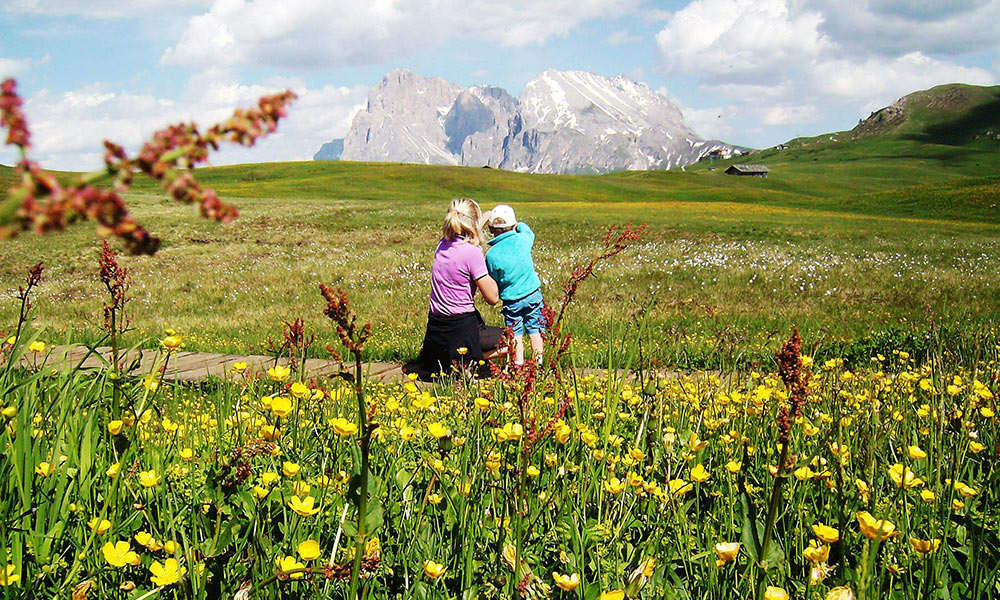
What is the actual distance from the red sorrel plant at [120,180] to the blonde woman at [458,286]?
7.54m

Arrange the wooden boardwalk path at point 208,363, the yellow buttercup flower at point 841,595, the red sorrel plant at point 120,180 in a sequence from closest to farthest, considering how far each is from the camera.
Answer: the red sorrel plant at point 120,180 < the yellow buttercup flower at point 841,595 < the wooden boardwalk path at point 208,363

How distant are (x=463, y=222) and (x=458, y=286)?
29.7 inches

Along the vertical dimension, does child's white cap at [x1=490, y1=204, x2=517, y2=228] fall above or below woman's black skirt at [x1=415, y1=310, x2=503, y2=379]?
above

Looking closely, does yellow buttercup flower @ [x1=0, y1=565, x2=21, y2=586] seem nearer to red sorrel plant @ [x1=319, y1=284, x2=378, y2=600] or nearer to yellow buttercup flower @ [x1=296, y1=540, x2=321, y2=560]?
yellow buttercup flower @ [x1=296, y1=540, x2=321, y2=560]

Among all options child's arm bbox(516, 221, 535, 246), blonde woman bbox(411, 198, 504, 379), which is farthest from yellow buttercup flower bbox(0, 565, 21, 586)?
child's arm bbox(516, 221, 535, 246)

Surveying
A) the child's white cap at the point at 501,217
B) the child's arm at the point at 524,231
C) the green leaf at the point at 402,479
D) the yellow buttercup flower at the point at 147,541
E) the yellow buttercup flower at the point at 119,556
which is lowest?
the green leaf at the point at 402,479

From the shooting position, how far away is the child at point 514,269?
8.55m

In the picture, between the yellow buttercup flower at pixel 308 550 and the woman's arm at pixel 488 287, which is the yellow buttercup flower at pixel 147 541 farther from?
the woman's arm at pixel 488 287

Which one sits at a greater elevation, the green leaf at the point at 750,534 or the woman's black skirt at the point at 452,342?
the green leaf at the point at 750,534

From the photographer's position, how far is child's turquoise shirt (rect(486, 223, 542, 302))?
28.1 feet

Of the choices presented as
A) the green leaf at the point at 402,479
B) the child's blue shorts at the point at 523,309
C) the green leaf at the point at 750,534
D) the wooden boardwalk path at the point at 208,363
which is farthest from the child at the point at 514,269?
the green leaf at the point at 750,534

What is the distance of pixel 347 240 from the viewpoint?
26203 millimetres

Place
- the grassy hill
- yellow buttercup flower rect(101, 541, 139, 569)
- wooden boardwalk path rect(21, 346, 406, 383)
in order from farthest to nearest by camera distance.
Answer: the grassy hill < wooden boardwalk path rect(21, 346, 406, 383) < yellow buttercup flower rect(101, 541, 139, 569)

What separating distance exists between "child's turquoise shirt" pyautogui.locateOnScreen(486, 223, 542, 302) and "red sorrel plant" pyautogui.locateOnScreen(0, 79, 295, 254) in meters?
7.87
